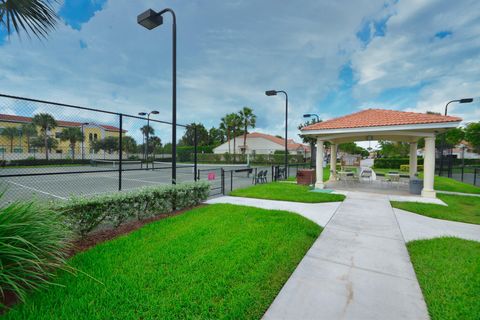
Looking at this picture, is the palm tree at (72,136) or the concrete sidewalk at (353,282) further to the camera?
the palm tree at (72,136)

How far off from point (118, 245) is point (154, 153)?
4.88 metres

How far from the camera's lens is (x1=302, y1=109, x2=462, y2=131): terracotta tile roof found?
8438mm

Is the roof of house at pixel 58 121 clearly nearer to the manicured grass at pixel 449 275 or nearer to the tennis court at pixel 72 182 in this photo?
the tennis court at pixel 72 182

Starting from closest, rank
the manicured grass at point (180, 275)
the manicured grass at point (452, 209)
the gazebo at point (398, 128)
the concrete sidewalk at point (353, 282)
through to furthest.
→ the manicured grass at point (180, 275) < the concrete sidewalk at point (353, 282) < the manicured grass at point (452, 209) < the gazebo at point (398, 128)

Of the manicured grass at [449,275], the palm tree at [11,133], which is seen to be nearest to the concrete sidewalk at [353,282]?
the manicured grass at [449,275]

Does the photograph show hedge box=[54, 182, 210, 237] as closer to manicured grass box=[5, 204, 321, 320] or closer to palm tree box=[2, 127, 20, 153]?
manicured grass box=[5, 204, 321, 320]

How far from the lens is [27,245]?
2.43m

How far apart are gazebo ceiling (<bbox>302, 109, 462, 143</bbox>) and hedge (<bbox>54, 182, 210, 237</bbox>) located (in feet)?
24.2

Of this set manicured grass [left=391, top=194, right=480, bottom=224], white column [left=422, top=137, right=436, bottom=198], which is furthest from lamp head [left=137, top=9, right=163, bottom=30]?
white column [left=422, top=137, right=436, bottom=198]

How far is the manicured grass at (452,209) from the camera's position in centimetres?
585

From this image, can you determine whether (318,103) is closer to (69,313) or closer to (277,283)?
(277,283)

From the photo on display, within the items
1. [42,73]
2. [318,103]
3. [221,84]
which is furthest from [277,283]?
[318,103]

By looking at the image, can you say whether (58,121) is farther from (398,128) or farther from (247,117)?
(247,117)

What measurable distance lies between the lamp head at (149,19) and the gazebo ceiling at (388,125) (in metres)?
8.01
